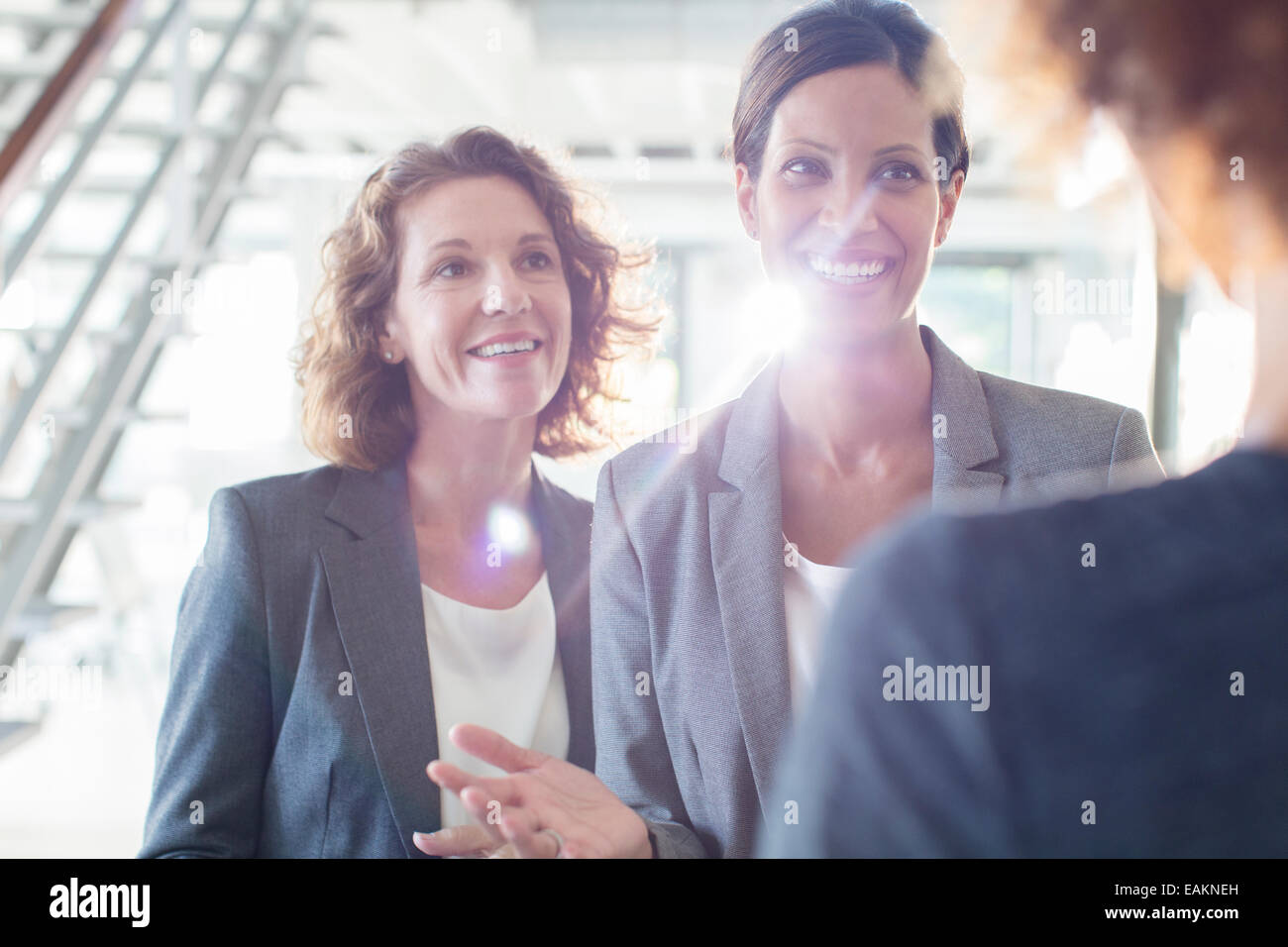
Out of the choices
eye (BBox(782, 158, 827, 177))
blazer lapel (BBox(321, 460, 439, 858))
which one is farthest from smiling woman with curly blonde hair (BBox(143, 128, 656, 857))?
eye (BBox(782, 158, 827, 177))

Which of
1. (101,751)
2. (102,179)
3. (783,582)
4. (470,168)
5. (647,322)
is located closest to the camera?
(783,582)

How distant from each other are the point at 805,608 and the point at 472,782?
16.6 inches

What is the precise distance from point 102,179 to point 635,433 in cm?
180

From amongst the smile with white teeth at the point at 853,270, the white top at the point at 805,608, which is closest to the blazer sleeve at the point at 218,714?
the white top at the point at 805,608

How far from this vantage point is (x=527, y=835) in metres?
0.88

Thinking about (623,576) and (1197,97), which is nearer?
(1197,97)

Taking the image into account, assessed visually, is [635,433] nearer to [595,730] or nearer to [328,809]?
[595,730]

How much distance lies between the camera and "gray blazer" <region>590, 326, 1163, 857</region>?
3.37 ft

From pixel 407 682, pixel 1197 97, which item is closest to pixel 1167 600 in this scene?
pixel 1197 97

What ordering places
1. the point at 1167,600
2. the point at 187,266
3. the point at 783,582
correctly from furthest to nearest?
the point at 187,266, the point at 783,582, the point at 1167,600

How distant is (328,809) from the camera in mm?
1152

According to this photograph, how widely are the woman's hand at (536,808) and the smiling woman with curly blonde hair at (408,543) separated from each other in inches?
4.9

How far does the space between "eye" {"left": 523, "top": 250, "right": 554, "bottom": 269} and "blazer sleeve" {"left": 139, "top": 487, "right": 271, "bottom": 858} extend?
535 mm

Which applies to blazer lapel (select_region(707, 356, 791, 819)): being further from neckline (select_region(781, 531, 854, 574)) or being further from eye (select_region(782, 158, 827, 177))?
eye (select_region(782, 158, 827, 177))
